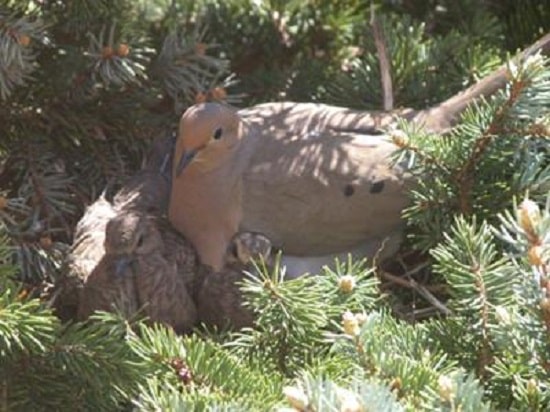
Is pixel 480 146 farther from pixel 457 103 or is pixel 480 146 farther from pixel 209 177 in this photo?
pixel 209 177

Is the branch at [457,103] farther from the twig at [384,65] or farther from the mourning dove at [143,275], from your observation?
the mourning dove at [143,275]

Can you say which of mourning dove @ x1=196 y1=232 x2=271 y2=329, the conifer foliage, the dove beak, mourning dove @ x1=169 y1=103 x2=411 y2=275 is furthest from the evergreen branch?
the dove beak

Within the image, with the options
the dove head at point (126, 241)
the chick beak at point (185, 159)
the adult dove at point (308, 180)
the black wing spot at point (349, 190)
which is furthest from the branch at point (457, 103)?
the dove head at point (126, 241)

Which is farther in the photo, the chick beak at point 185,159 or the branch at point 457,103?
the chick beak at point 185,159

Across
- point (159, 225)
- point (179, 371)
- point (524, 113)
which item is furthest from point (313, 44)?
point (179, 371)

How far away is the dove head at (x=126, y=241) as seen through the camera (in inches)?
104

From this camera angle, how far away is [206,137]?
2.74 m

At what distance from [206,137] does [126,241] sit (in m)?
0.28

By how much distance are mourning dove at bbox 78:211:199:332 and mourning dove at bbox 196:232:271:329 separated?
37 mm

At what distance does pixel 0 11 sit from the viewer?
7.84 feet

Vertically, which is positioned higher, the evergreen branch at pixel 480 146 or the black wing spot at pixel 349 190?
the evergreen branch at pixel 480 146

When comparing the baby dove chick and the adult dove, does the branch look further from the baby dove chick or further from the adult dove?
the baby dove chick

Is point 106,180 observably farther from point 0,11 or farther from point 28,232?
point 0,11

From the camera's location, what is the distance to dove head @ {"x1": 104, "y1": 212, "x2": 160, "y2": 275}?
2645 mm
